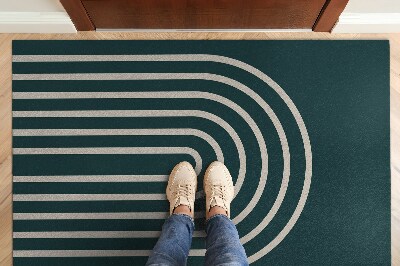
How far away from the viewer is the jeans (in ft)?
4.20

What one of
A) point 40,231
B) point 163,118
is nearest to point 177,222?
point 163,118

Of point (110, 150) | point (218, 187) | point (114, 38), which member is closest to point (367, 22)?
point (218, 187)

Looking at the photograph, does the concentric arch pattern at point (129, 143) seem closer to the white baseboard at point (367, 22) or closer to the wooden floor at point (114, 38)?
the wooden floor at point (114, 38)

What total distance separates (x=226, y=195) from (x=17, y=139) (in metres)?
0.79

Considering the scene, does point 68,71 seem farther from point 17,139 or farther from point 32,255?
point 32,255

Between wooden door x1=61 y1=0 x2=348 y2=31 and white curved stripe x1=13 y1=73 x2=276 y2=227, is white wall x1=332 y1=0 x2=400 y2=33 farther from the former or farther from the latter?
white curved stripe x1=13 y1=73 x2=276 y2=227

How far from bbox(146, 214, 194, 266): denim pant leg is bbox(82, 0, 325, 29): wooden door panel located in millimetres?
678

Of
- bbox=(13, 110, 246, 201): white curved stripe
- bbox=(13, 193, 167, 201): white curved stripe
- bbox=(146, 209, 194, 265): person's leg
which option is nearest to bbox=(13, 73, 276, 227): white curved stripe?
bbox=(13, 110, 246, 201): white curved stripe

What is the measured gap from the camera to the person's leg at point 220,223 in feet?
4.23

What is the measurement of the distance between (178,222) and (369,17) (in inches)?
37.7

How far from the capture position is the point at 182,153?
1.60 metres

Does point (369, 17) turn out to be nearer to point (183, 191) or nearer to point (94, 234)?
point (183, 191)

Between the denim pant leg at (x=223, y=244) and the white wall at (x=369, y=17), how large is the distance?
79cm

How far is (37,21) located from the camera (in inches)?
58.9
